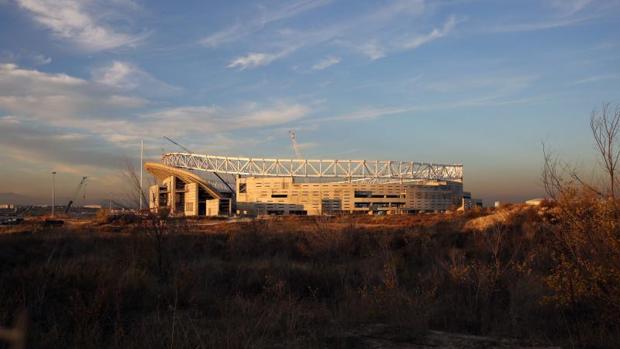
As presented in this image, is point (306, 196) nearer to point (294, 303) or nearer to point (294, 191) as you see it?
point (294, 191)

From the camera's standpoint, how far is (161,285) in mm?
10477

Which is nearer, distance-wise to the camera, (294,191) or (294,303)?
(294,303)

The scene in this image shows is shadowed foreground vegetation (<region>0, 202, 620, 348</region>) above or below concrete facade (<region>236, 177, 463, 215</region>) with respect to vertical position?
below

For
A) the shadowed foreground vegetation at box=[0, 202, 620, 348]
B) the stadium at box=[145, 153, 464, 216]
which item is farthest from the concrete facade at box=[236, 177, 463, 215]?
the shadowed foreground vegetation at box=[0, 202, 620, 348]

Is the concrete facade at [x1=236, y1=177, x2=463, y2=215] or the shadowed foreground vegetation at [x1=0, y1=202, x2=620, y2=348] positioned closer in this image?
the shadowed foreground vegetation at [x1=0, y1=202, x2=620, y2=348]

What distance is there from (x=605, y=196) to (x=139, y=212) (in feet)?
33.5

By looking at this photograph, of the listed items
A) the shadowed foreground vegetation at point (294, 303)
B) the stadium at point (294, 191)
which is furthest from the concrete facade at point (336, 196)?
the shadowed foreground vegetation at point (294, 303)

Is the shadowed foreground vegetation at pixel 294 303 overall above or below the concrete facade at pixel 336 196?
below

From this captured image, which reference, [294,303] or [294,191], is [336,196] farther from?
[294,303]

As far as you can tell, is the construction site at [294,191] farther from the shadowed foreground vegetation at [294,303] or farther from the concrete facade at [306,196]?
the shadowed foreground vegetation at [294,303]

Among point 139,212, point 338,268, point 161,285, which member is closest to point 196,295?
point 161,285

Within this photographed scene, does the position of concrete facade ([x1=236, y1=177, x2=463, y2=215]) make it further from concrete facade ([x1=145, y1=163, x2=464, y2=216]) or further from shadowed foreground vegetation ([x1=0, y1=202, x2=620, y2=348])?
shadowed foreground vegetation ([x1=0, y1=202, x2=620, y2=348])

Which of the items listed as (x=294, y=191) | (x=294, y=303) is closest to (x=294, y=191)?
(x=294, y=191)

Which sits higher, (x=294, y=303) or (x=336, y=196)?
(x=336, y=196)
